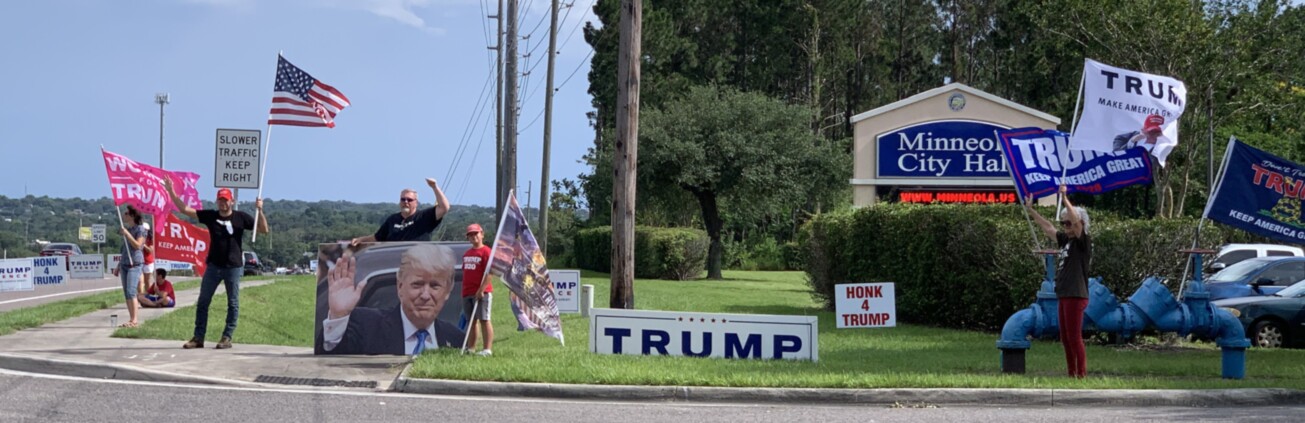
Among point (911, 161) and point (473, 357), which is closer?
point (473, 357)

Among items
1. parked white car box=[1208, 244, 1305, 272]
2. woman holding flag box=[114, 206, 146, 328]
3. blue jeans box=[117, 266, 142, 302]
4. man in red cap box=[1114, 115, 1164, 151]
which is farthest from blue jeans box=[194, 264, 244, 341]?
parked white car box=[1208, 244, 1305, 272]

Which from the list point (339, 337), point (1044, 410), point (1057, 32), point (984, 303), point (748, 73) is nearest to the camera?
point (1044, 410)

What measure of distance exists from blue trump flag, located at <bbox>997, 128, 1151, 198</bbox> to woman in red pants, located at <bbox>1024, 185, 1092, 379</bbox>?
236cm

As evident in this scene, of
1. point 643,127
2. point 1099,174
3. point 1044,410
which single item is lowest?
point 1044,410

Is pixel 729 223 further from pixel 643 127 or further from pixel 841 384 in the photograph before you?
pixel 841 384

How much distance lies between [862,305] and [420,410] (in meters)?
8.05

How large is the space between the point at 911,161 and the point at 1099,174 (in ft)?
54.7

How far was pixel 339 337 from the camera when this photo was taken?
42.3 feet

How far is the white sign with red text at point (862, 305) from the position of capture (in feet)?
53.1

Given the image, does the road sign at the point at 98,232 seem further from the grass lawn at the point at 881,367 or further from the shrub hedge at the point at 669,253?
the grass lawn at the point at 881,367

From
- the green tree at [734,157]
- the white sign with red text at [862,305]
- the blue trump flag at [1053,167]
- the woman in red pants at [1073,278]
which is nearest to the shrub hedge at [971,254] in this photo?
the white sign with red text at [862,305]

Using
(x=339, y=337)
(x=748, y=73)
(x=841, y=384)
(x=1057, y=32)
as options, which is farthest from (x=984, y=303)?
(x=748, y=73)

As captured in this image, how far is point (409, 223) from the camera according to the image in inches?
515

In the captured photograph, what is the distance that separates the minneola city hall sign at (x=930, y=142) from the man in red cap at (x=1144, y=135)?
56.5 ft
